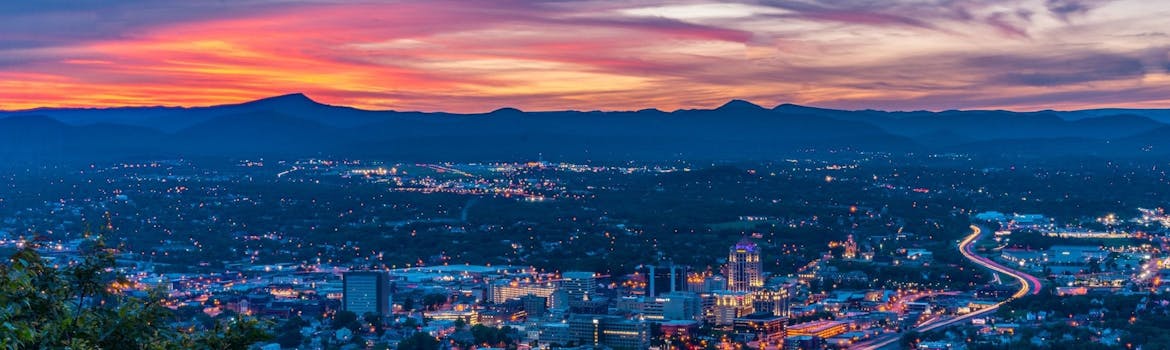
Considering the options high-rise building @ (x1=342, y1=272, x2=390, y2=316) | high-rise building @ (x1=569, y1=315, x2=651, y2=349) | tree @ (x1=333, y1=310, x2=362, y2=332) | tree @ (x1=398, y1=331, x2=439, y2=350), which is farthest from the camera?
high-rise building @ (x1=342, y1=272, x2=390, y2=316)

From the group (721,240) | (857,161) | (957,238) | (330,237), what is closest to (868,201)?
(957,238)

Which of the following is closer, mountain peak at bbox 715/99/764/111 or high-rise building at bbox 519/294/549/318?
high-rise building at bbox 519/294/549/318

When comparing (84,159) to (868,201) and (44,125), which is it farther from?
(868,201)

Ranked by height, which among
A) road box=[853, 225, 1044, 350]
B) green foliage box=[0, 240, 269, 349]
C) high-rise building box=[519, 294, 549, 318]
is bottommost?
road box=[853, 225, 1044, 350]

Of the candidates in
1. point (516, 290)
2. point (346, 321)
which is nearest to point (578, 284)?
point (516, 290)

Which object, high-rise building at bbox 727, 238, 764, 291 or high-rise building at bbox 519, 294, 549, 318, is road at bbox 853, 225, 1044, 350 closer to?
high-rise building at bbox 727, 238, 764, 291

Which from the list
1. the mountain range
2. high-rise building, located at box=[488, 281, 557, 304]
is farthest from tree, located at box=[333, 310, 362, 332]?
the mountain range

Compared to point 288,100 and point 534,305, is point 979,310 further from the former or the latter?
point 288,100
